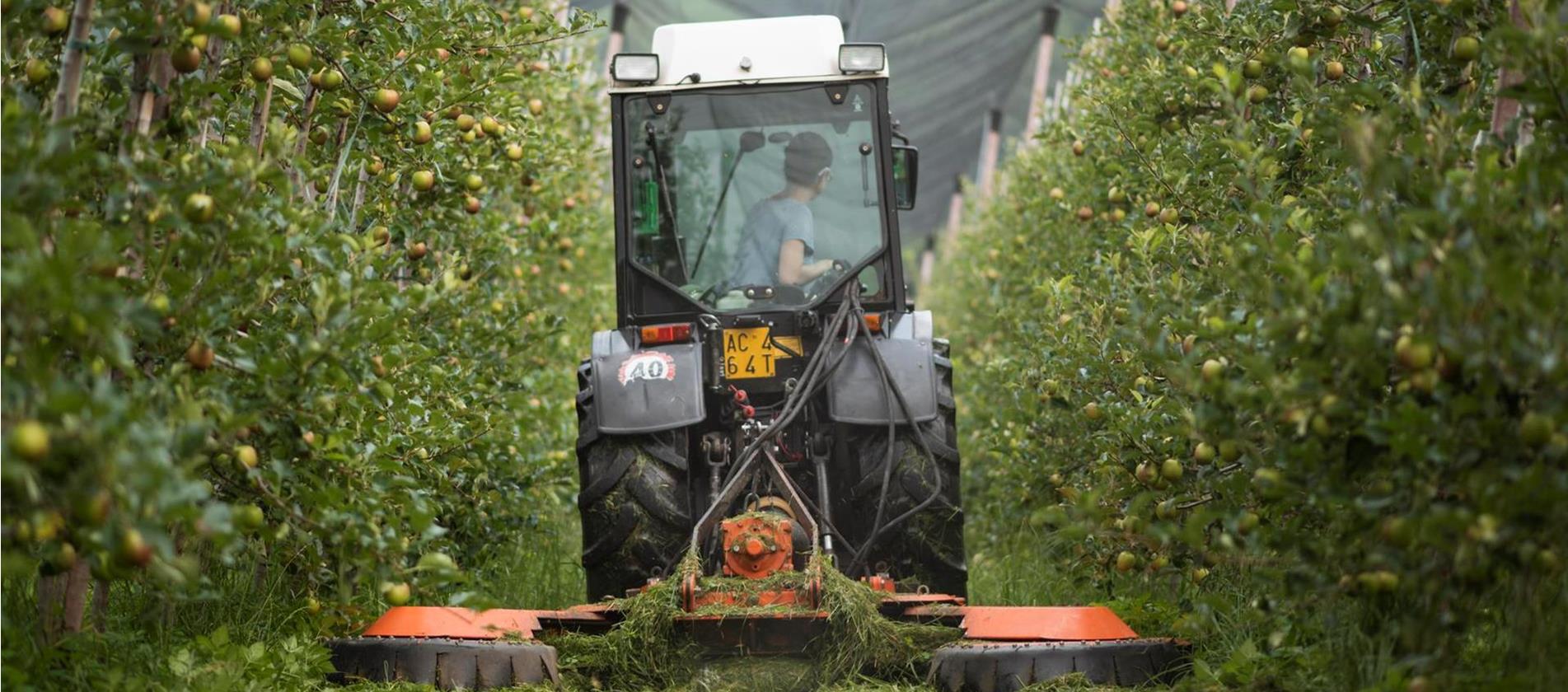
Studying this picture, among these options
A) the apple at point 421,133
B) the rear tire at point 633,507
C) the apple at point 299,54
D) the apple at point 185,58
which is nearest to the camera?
the apple at point 185,58

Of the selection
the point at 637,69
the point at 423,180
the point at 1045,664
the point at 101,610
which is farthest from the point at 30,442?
the point at 637,69

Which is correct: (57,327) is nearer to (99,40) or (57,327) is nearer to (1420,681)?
(99,40)

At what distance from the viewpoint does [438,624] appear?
16.6 feet

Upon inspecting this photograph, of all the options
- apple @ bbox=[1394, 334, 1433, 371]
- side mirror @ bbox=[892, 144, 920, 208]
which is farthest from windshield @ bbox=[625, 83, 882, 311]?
apple @ bbox=[1394, 334, 1433, 371]

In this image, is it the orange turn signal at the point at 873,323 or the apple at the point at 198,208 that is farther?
the orange turn signal at the point at 873,323

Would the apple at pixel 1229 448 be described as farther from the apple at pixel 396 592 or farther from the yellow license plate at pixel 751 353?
the yellow license plate at pixel 751 353

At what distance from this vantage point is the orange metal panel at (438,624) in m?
5.01

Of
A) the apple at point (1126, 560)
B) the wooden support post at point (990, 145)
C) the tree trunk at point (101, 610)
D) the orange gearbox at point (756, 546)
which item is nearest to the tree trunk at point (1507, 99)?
the apple at point (1126, 560)

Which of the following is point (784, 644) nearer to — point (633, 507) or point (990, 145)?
point (633, 507)

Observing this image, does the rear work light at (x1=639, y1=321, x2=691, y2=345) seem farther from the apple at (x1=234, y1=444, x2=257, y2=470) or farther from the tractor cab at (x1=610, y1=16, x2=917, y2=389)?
the apple at (x1=234, y1=444, x2=257, y2=470)

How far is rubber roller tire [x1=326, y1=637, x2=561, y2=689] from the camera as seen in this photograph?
479 centimetres

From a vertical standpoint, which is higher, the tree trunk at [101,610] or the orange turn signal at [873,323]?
the orange turn signal at [873,323]

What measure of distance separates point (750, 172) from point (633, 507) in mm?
1402

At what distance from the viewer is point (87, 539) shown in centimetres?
304
